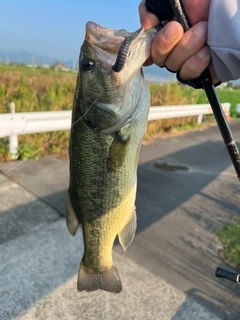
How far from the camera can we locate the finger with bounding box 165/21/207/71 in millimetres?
1404

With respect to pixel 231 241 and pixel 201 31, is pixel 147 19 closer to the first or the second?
pixel 201 31

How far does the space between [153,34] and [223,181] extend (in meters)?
4.94

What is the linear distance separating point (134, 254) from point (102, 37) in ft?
8.43

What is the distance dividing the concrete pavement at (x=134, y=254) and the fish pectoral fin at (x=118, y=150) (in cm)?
166

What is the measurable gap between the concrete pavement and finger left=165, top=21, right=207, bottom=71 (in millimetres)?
2164

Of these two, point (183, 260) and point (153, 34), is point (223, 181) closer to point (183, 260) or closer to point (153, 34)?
point (183, 260)

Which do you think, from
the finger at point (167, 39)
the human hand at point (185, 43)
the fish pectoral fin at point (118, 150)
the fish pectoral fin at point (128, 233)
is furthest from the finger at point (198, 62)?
the fish pectoral fin at point (128, 233)

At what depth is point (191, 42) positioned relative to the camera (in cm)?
141

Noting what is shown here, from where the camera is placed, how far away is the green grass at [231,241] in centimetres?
354

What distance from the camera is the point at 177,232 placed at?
4.02 meters

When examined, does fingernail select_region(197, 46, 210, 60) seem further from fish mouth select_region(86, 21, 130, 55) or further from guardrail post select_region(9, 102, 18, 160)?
guardrail post select_region(9, 102, 18, 160)

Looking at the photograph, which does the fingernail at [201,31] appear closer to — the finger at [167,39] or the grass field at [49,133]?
the finger at [167,39]

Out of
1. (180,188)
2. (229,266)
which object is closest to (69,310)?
(229,266)

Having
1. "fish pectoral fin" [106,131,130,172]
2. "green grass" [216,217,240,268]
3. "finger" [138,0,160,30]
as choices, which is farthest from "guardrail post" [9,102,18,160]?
"finger" [138,0,160,30]
